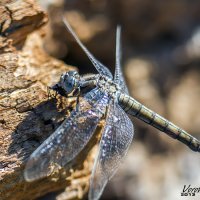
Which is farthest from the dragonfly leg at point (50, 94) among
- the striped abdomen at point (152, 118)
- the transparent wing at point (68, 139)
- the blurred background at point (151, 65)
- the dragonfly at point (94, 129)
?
the blurred background at point (151, 65)

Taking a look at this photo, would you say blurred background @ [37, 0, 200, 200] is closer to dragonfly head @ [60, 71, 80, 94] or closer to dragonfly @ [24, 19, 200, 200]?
dragonfly @ [24, 19, 200, 200]

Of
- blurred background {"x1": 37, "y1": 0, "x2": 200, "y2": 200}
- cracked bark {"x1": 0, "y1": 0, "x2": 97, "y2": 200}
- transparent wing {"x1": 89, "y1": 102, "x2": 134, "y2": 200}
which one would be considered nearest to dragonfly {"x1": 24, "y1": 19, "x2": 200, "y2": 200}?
transparent wing {"x1": 89, "y1": 102, "x2": 134, "y2": 200}

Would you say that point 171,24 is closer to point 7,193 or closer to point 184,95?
point 184,95

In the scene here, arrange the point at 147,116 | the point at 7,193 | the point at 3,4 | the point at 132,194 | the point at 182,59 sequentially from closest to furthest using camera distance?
the point at 7,193 → the point at 3,4 → the point at 147,116 → the point at 132,194 → the point at 182,59

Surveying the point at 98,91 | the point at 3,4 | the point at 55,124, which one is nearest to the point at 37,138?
the point at 55,124

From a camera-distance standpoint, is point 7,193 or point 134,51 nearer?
point 7,193

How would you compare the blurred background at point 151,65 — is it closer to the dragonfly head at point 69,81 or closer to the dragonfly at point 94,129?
the dragonfly at point 94,129
